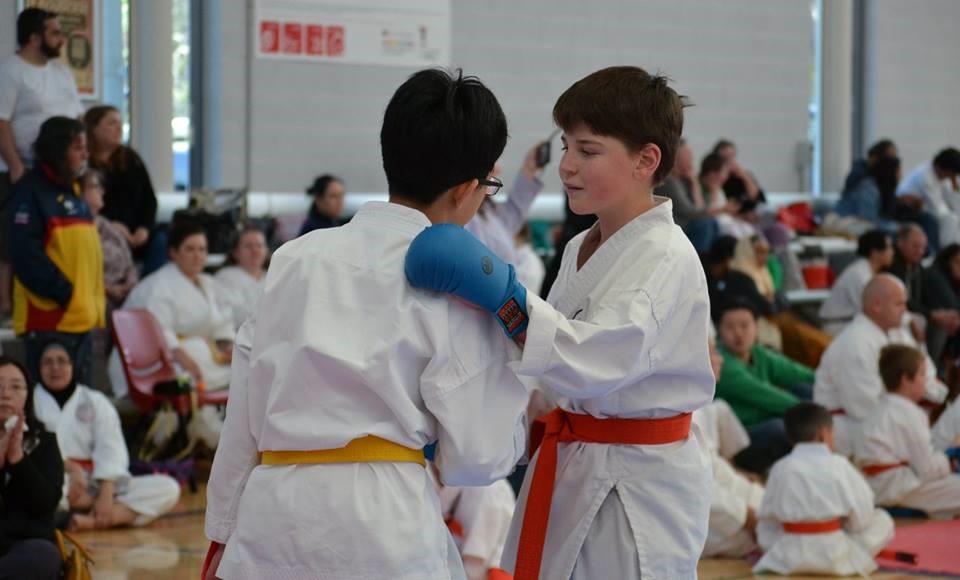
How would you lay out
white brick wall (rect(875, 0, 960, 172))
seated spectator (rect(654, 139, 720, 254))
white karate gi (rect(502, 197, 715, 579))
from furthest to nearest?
1. white brick wall (rect(875, 0, 960, 172))
2. seated spectator (rect(654, 139, 720, 254))
3. white karate gi (rect(502, 197, 715, 579))

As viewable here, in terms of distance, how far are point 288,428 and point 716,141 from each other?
961 cm

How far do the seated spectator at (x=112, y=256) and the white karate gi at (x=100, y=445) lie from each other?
1.30 meters

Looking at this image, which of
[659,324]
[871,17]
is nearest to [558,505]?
[659,324]

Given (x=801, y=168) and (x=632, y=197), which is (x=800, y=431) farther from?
(x=801, y=168)

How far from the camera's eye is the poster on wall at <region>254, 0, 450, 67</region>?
29.5 ft

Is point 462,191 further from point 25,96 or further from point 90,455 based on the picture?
point 25,96

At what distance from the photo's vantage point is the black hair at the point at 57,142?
6219 millimetres

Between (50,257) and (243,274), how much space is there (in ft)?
4.57

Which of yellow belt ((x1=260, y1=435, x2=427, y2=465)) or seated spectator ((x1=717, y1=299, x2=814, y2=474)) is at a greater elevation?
yellow belt ((x1=260, y1=435, x2=427, y2=465))

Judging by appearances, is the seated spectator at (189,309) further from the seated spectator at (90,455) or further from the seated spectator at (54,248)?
the seated spectator at (90,455)

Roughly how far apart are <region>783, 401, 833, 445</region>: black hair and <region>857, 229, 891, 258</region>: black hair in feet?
13.3

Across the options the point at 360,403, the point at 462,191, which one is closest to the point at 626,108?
the point at 462,191

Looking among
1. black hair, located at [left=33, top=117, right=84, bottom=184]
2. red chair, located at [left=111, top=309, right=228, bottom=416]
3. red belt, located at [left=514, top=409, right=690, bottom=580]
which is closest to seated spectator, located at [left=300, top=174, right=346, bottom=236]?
red chair, located at [left=111, top=309, right=228, bottom=416]

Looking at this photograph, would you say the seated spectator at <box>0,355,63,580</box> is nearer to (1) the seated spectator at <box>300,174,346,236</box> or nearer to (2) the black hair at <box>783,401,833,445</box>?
(2) the black hair at <box>783,401,833,445</box>
